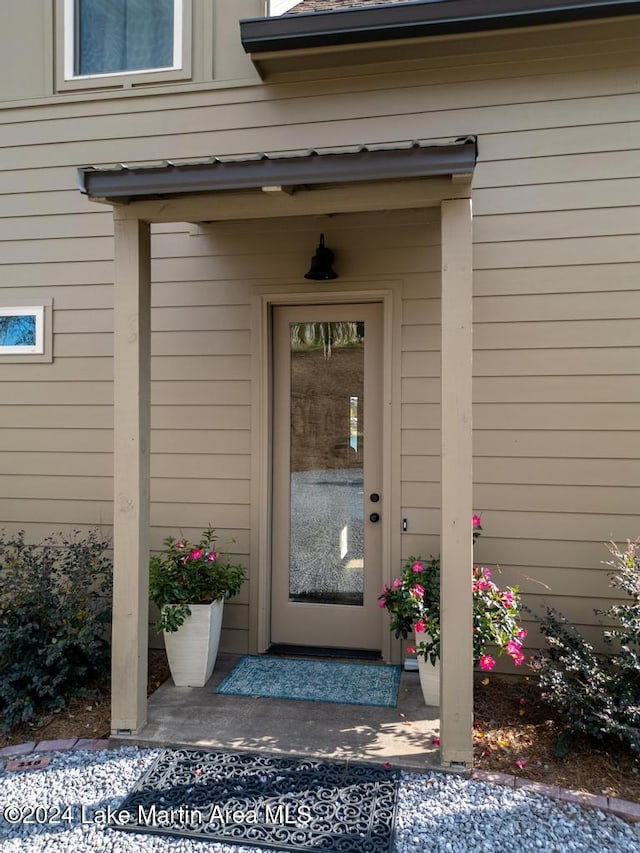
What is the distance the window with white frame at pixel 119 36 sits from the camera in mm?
4008

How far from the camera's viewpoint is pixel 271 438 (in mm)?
3955

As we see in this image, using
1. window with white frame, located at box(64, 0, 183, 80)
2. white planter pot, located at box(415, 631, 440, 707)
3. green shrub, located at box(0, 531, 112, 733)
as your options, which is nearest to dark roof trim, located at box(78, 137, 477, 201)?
window with white frame, located at box(64, 0, 183, 80)

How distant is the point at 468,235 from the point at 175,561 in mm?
2434

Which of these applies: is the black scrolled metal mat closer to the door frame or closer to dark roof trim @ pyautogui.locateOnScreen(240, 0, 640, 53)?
the door frame

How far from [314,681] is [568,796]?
1459 mm

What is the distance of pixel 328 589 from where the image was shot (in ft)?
12.9

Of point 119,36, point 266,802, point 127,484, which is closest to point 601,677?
point 266,802

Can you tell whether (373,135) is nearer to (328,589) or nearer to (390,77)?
(390,77)

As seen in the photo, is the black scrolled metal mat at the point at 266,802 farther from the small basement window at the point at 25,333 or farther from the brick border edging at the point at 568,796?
the small basement window at the point at 25,333

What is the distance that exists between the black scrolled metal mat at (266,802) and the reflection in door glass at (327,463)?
53.9 inches

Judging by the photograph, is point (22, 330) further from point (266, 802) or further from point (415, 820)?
point (415, 820)

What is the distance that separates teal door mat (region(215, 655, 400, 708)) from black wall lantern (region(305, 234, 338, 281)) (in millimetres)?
2399

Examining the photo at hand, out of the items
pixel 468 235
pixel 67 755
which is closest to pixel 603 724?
pixel 468 235

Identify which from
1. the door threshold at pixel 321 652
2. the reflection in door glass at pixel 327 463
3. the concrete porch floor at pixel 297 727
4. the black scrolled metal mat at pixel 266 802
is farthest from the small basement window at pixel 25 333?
the black scrolled metal mat at pixel 266 802
